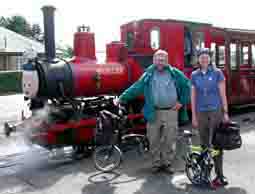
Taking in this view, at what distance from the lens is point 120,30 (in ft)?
30.2

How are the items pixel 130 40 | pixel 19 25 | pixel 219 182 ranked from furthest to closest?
1. pixel 19 25
2. pixel 130 40
3. pixel 219 182

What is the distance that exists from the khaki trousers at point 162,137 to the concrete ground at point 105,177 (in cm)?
26

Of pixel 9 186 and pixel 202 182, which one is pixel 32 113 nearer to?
pixel 9 186

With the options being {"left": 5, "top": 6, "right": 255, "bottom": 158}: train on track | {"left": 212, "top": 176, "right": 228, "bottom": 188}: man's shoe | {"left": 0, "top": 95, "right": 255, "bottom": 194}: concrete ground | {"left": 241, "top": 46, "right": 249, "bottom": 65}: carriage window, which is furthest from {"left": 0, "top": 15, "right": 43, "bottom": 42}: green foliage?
{"left": 212, "top": 176, "right": 228, "bottom": 188}: man's shoe

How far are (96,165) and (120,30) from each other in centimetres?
415

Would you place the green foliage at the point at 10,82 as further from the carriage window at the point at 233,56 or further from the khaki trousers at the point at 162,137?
the khaki trousers at the point at 162,137

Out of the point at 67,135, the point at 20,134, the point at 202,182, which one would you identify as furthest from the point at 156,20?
the point at 202,182

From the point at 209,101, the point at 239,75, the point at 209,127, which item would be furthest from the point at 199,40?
the point at 209,127

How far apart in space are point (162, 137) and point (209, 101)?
1.05m

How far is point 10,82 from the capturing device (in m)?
24.4

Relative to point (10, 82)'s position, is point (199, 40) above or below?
above

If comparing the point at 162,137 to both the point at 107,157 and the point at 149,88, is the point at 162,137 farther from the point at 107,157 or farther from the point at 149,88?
the point at 107,157

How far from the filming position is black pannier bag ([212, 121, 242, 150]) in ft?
16.1

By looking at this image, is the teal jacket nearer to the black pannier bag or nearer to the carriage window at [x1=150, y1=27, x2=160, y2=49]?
the black pannier bag
